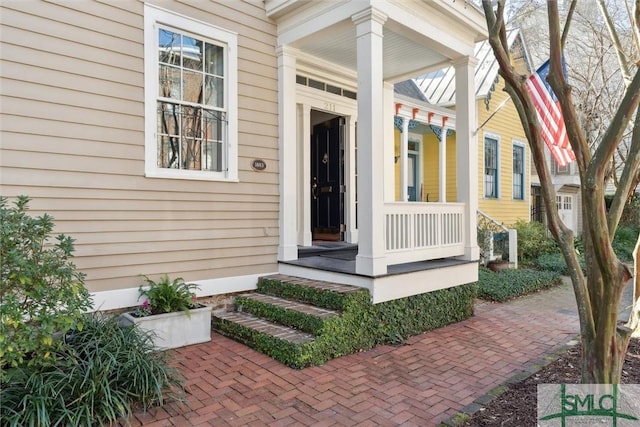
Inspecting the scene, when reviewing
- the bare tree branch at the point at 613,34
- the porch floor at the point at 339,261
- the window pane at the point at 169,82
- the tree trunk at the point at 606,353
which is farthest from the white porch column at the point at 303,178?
the tree trunk at the point at 606,353

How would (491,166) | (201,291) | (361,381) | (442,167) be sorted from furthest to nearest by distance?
(491,166), (442,167), (201,291), (361,381)

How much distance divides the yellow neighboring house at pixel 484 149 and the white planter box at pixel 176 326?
5.91 metres

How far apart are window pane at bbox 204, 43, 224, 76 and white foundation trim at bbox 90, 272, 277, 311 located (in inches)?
94.0

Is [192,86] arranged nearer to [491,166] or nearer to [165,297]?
[165,297]

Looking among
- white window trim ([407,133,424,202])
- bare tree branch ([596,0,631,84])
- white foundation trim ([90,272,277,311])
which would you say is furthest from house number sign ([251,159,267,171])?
white window trim ([407,133,424,202])

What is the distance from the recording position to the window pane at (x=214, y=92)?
4.51m

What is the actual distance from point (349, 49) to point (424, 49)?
1.02 metres

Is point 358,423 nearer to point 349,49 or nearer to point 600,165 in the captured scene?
point 600,165

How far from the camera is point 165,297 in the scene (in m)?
3.85

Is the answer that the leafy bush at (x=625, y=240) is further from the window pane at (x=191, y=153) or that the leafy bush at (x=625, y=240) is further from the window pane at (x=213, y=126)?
the window pane at (x=191, y=153)

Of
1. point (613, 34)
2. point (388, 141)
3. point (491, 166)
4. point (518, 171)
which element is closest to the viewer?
point (613, 34)

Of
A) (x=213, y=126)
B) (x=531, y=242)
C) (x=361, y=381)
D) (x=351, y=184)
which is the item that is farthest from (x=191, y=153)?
(x=531, y=242)

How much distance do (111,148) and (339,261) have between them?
9.11 ft

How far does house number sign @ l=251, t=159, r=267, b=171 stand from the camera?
15.6ft
